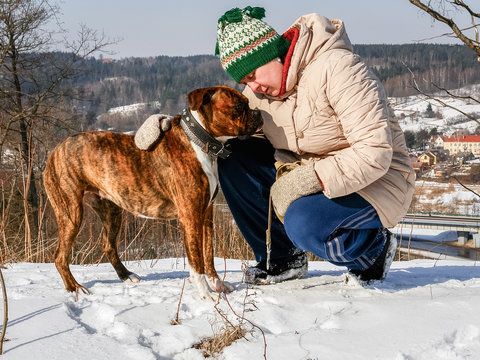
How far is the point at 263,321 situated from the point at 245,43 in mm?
1700

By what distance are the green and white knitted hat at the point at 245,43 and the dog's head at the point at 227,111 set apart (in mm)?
140

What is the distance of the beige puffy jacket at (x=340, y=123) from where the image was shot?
2512mm

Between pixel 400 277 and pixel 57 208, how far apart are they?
2.66 meters

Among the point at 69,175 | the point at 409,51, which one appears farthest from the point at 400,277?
the point at 409,51

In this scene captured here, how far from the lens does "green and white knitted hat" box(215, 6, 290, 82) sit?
8.98ft

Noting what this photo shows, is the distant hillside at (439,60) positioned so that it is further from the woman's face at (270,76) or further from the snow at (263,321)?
the snow at (263,321)

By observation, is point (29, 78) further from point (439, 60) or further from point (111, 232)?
point (439, 60)

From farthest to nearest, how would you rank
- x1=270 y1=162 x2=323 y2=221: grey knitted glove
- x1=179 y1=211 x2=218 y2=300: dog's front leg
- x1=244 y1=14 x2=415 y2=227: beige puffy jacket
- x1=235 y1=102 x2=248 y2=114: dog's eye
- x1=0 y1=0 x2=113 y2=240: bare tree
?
x1=0 y1=0 x2=113 y2=240: bare tree < x1=235 y1=102 x2=248 y2=114: dog's eye < x1=179 y1=211 x2=218 y2=300: dog's front leg < x1=270 y1=162 x2=323 y2=221: grey knitted glove < x1=244 y1=14 x2=415 y2=227: beige puffy jacket

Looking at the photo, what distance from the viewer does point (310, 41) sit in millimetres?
2717

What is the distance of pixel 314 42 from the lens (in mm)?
2701

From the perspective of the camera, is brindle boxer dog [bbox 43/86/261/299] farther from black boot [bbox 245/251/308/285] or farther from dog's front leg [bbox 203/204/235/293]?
black boot [bbox 245/251/308/285]

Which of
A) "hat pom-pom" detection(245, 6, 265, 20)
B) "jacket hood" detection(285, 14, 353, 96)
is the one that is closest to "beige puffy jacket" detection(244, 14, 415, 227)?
"jacket hood" detection(285, 14, 353, 96)

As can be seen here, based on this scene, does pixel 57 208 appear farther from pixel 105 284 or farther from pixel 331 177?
pixel 331 177

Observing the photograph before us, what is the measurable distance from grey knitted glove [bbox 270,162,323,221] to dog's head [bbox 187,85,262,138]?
0.43m
